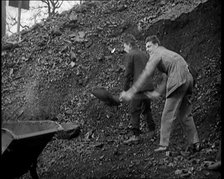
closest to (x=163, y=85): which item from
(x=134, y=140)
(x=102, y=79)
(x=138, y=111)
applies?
(x=138, y=111)

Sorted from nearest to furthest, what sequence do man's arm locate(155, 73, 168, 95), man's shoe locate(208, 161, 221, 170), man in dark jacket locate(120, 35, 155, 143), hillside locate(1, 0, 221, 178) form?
1. man's shoe locate(208, 161, 221, 170)
2. man's arm locate(155, 73, 168, 95)
3. hillside locate(1, 0, 221, 178)
4. man in dark jacket locate(120, 35, 155, 143)

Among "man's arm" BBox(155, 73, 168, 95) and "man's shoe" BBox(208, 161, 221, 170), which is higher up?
"man's arm" BBox(155, 73, 168, 95)

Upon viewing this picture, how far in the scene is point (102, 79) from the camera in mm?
9422

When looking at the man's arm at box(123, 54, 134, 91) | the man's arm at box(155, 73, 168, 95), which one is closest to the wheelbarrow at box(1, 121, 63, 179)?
the man's arm at box(123, 54, 134, 91)

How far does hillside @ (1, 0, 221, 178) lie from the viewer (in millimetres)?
6531

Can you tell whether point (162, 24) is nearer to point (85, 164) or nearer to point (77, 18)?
point (77, 18)

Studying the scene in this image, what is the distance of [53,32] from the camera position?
37.3 ft

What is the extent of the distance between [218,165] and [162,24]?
543 centimetres

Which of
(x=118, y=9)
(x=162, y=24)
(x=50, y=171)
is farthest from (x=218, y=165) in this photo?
(x=118, y=9)

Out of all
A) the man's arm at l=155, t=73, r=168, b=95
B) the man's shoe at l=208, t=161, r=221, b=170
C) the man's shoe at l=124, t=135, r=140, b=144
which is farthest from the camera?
the man's shoe at l=124, t=135, r=140, b=144

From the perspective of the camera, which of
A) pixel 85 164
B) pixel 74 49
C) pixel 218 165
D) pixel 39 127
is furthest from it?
pixel 74 49

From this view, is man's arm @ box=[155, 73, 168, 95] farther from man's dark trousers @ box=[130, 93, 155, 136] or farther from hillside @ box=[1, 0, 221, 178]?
hillside @ box=[1, 0, 221, 178]

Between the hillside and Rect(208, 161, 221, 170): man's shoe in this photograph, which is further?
the hillside

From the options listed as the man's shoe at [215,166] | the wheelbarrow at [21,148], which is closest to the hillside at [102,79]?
the man's shoe at [215,166]
